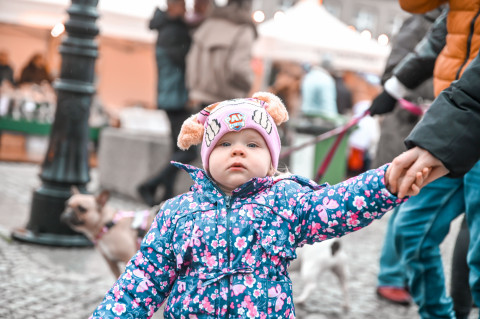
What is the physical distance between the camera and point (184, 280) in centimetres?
212

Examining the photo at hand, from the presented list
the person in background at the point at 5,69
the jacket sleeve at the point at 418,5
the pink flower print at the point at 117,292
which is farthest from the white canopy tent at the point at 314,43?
the pink flower print at the point at 117,292

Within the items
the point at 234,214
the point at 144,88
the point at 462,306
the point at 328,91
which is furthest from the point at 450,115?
the point at 144,88

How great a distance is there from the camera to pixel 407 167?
73.9 inches

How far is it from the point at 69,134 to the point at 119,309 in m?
3.75

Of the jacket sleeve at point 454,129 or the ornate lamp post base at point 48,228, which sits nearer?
the jacket sleeve at point 454,129

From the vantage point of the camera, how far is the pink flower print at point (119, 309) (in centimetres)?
206

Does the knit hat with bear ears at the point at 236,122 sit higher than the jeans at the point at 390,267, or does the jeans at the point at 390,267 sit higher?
the knit hat with bear ears at the point at 236,122

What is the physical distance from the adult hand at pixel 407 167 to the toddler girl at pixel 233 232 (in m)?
0.13

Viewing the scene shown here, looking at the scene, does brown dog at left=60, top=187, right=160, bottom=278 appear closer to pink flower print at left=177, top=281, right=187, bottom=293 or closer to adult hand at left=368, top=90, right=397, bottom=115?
adult hand at left=368, top=90, right=397, bottom=115

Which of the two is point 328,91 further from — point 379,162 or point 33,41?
point 33,41

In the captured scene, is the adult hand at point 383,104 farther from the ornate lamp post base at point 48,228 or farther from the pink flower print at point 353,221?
the ornate lamp post base at point 48,228

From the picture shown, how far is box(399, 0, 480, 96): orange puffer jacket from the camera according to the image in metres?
2.79

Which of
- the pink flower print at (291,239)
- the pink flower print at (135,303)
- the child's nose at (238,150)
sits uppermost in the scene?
the child's nose at (238,150)

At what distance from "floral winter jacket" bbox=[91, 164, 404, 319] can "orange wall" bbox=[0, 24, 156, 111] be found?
47.2 ft
